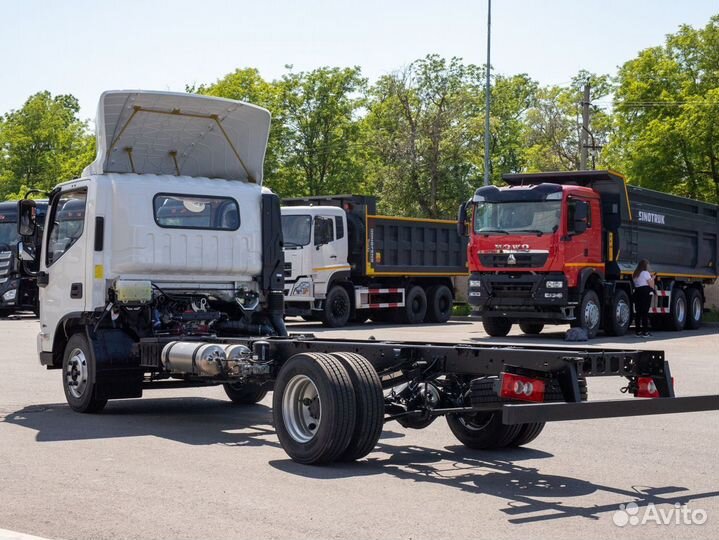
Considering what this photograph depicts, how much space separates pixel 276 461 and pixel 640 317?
1772 cm

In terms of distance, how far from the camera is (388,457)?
28.7ft

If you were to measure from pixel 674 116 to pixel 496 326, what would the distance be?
24.3 meters

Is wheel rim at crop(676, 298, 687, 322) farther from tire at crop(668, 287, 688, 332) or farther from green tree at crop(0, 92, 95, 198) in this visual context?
green tree at crop(0, 92, 95, 198)

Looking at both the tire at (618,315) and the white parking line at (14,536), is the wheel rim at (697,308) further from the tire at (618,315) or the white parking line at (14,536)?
the white parking line at (14,536)

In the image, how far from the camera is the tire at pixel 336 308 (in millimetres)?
26781

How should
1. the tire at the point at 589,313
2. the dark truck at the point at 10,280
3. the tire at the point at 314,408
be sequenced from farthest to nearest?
the dark truck at the point at 10,280 < the tire at the point at 589,313 < the tire at the point at 314,408

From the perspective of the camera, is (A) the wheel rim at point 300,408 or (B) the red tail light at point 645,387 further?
(A) the wheel rim at point 300,408

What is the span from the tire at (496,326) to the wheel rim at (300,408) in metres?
16.3

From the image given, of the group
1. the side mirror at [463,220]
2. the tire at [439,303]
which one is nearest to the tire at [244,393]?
the side mirror at [463,220]

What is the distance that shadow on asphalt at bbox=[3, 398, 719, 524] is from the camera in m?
7.15

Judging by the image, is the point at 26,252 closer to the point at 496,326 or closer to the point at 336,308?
the point at 496,326

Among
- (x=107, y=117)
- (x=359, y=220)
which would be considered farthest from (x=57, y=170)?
(x=107, y=117)

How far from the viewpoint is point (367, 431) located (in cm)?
802

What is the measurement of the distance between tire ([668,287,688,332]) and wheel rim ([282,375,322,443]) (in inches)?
796
